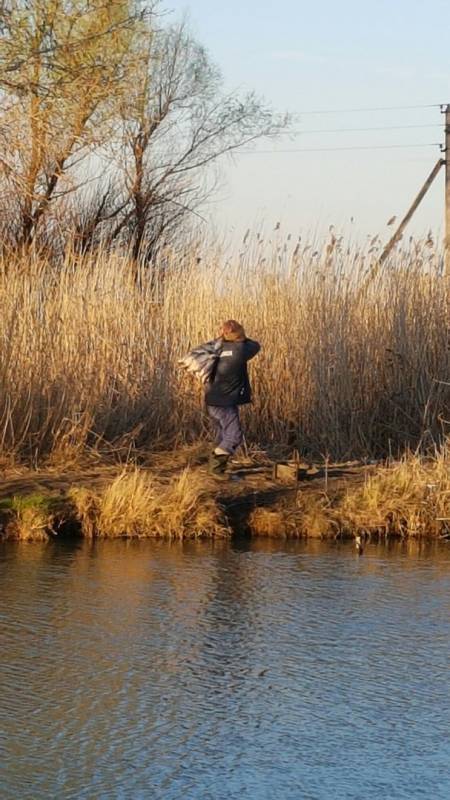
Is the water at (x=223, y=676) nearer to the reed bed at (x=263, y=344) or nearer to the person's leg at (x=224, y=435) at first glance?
the person's leg at (x=224, y=435)

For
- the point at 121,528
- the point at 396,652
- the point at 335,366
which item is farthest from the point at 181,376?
the point at 396,652

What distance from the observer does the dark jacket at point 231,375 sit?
11927mm

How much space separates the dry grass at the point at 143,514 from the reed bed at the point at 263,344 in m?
2.30

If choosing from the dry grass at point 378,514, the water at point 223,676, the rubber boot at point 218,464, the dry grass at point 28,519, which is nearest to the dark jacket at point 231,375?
the rubber boot at point 218,464

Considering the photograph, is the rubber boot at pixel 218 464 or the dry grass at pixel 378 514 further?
the rubber boot at pixel 218 464

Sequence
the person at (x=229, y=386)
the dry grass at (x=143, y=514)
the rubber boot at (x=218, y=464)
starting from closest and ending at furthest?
the dry grass at (x=143, y=514), the rubber boot at (x=218, y=464), the person at (x=229, y=386)

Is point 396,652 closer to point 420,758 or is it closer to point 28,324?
point 420,758

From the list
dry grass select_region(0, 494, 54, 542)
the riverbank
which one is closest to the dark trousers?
the riverbank

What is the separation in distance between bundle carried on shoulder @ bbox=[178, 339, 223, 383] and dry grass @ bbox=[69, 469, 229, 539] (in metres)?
1.66

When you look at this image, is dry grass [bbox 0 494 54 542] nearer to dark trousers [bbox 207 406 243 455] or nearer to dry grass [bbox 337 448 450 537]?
dark trousers [bbox 207 406 243 455]

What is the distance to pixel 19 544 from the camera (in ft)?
32.7

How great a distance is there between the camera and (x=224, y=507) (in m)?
10.7

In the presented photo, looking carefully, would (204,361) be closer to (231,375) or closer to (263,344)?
(231,375)

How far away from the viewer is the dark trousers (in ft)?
39.2
